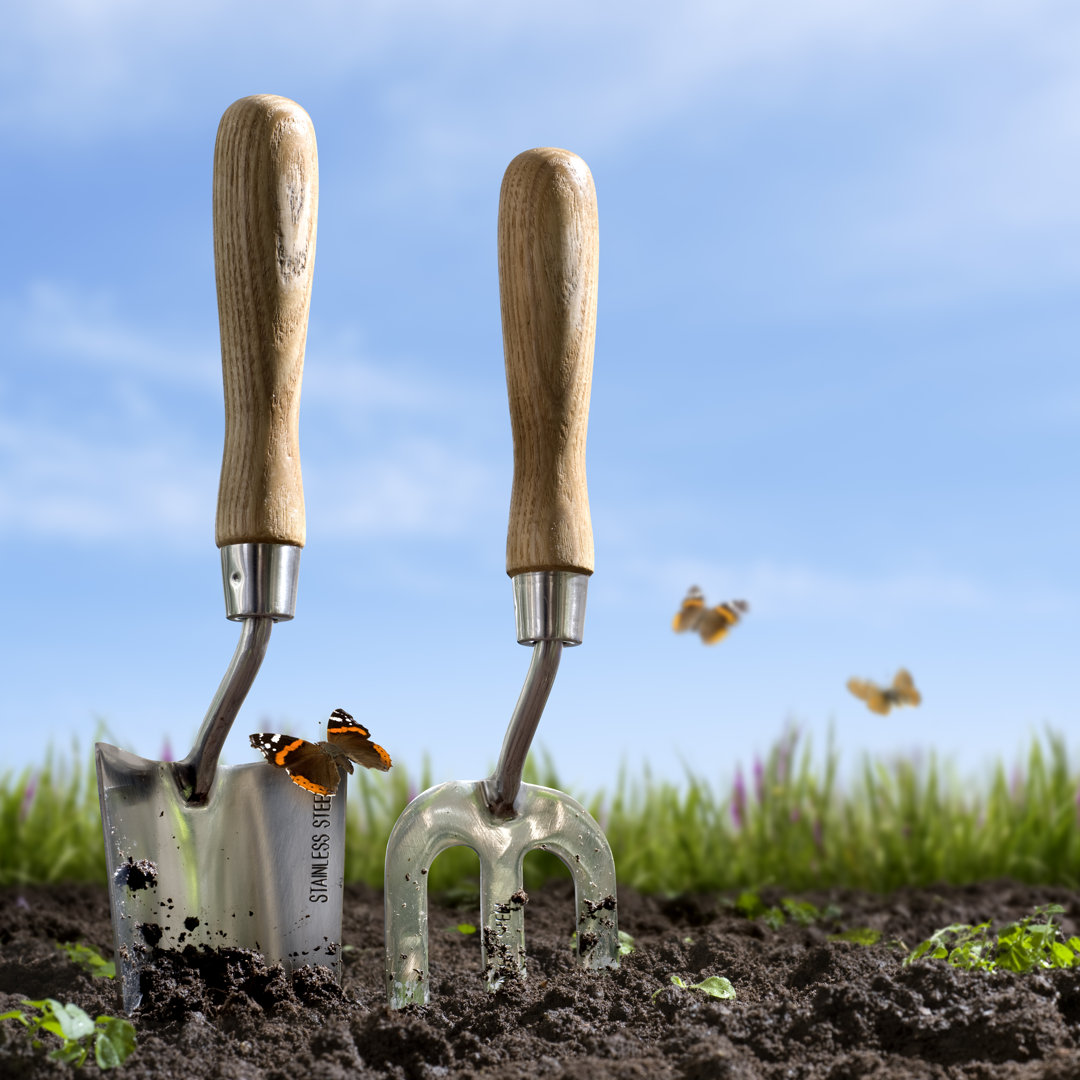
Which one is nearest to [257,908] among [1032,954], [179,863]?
[179,863]

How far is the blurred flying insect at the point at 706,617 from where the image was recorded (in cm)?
319

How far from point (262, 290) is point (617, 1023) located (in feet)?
3.35

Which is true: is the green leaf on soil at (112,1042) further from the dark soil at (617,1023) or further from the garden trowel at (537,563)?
the garden trowel at (537,563)

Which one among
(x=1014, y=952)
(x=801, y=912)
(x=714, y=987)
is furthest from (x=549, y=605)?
(x=801, y=912)

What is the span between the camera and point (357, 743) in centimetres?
152

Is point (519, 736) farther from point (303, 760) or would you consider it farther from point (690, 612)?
point (690, 612)

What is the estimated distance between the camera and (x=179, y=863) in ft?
4.85

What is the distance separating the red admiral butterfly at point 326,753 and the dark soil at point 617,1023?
0.79 ft

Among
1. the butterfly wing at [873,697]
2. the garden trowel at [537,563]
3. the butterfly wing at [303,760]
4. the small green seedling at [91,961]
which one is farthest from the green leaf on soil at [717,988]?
the butterfly wing at [873,697]

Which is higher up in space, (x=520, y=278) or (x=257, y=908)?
(x=520, y=278)

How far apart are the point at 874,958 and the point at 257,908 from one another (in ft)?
2.69

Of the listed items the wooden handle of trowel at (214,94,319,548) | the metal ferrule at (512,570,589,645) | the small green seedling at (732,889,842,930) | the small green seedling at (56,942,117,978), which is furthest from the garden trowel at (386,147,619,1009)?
the small green seedling at (732,889,842,930)

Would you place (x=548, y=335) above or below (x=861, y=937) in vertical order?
above

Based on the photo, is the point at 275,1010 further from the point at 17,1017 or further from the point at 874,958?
the point at 874,958
